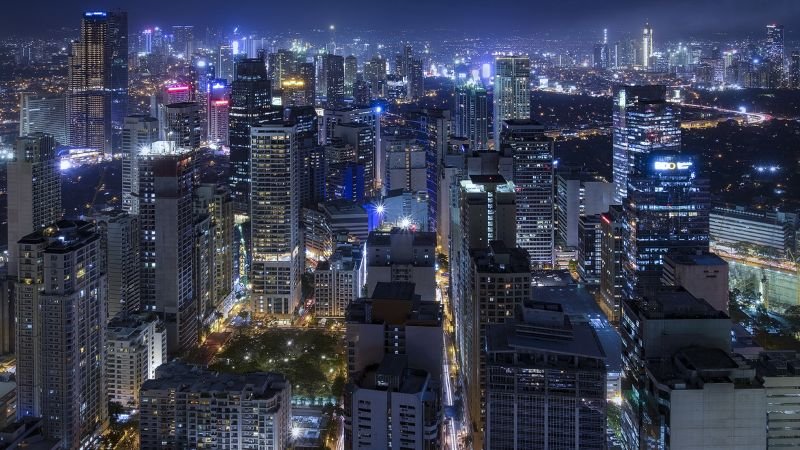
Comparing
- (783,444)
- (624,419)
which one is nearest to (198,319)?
(624,419)

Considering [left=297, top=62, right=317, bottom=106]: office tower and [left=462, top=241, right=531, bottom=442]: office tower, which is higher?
[left=297, top=62, right=317, bottom=106]: office tower

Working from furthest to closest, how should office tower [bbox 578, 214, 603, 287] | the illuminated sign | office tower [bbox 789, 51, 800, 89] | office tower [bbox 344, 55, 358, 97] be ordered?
1. office tower [bbox 344, 55, 358, 97]
2. office tower [bbox 789, 51, 800, 89]
3. office tower [bbox 578, 214, 603, 287]
4. the illuminated sign

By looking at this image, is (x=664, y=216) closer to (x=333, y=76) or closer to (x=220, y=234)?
(x=220, y=234)

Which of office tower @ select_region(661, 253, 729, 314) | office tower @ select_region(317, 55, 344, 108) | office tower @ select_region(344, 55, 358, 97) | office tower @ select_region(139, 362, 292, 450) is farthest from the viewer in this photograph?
office tower @ select_region(344, 55, 358, 97)

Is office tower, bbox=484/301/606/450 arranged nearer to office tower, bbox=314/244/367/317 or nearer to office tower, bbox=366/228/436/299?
office tower, bbox=366/228/436/299

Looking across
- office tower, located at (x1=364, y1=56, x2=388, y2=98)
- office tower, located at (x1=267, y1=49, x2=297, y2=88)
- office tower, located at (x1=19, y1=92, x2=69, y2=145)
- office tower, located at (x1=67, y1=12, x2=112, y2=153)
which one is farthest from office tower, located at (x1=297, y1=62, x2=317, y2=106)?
office tower, located at (x1=19, y1=92, x2=69, y2=145)

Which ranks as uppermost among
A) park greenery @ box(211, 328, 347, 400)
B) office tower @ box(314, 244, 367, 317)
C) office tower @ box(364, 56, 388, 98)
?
office tower @ box(364, 56, 388, 98)

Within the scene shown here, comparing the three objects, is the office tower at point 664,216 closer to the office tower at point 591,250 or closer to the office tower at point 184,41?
the office tower at point 591,250
